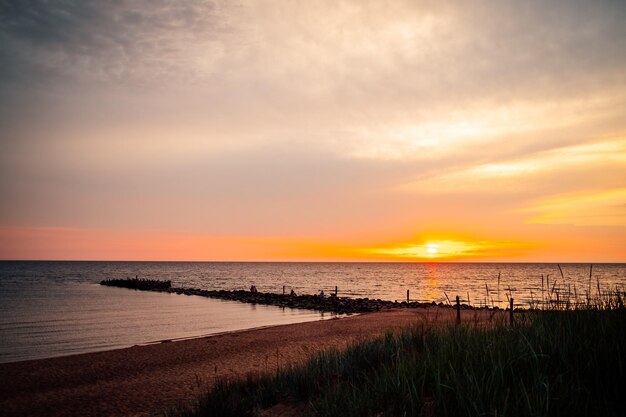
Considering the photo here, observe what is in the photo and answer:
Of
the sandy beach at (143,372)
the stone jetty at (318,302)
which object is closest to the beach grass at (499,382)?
the sandy beach at (143,372)

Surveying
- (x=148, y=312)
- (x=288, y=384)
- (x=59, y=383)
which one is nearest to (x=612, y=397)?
(x=288, y=384)

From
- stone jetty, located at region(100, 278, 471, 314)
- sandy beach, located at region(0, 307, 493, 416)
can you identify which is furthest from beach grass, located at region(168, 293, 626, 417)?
stone jetty, located at region(100, 278, 471, 314)

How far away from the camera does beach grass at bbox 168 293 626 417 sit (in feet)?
13.9

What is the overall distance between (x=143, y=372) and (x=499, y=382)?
13.8 metres

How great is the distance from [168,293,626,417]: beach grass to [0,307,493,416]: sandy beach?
144cm

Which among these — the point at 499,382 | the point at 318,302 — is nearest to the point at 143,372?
the point at 499,382

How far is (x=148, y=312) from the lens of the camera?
3528 centimetres

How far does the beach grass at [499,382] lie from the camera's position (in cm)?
425

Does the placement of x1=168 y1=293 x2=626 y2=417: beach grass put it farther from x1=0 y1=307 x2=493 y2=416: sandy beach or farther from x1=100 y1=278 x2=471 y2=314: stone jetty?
x1=100 y1=278 x2=471 y2=314: stone jetty

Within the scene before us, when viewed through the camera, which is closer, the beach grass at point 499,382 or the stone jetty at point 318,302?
A: the beach grass at point 499,382

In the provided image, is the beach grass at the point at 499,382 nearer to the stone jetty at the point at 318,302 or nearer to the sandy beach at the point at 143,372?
the sandy beach at the point at 143,372

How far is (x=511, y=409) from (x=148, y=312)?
36.4m

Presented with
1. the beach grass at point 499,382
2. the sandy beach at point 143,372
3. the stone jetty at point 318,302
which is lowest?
the stone jetty at point 318,302

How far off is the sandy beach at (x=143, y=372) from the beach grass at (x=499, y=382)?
1.44m
